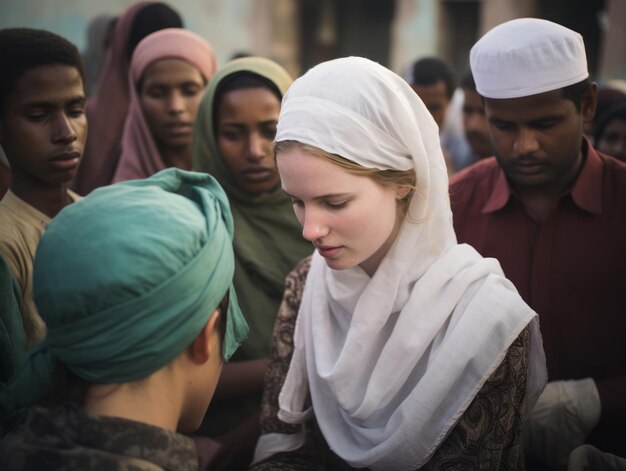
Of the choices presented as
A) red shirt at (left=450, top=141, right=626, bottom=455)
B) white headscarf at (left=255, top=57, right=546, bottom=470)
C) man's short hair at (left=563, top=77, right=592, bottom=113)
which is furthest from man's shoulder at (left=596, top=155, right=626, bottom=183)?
white headscarf at (left=255, top=57, right=546, bottom=470)

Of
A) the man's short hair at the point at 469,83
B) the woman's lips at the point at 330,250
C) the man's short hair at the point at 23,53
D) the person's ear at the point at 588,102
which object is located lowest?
the man's short hair at the point at 469,83

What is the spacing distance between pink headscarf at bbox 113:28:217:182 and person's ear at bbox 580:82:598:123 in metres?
2.09

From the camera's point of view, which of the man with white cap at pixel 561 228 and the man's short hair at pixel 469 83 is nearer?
the man with white cap at pixel 561 228

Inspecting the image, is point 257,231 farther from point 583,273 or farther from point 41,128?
point 583,273

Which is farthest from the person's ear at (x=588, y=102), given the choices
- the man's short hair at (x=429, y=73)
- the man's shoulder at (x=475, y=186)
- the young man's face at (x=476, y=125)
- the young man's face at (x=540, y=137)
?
the man's short hair at (x=429, y=73)

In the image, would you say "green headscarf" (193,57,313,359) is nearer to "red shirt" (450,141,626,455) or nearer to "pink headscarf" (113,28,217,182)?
"pink headscarf" (113,28,217,182)

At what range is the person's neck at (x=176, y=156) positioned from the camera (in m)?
3.77

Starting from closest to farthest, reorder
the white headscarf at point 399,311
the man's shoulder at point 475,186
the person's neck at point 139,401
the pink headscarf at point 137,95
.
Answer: the person's neck at point 139,401 < the white headscarf at point 399,311 < the man's shoulder at point 475,186 < the pink headscarf at point 137,95

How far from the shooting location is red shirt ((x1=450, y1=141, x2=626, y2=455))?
7.89 feet

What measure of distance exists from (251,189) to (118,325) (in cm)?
178

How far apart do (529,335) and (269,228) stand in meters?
1.51

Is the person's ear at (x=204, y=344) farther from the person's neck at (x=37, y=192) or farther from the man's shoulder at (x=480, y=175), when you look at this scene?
the man's shoulder at (x=480, y=175)

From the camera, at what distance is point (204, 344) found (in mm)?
1542

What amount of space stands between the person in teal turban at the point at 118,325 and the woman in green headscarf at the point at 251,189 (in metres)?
1.36
